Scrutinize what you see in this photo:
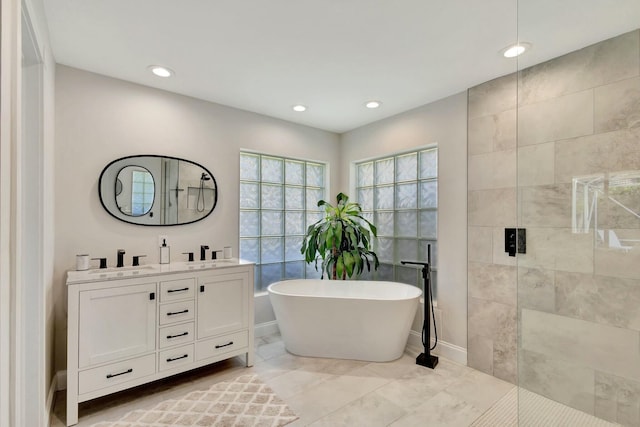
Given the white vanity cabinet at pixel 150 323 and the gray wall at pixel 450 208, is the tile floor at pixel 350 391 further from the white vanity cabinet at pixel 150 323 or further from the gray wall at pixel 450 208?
the gray wall at pixel 450 208

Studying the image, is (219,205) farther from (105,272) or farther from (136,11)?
(136,11)

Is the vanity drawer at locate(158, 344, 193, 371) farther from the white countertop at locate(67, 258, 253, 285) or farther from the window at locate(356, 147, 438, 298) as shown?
the window at locate(356, 147, 438, 298)

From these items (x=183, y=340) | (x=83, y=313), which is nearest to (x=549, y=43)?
(x=183, y=340)

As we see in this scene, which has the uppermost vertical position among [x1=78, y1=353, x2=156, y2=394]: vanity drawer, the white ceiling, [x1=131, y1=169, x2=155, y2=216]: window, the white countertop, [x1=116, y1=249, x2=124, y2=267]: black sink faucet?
the white ceiling

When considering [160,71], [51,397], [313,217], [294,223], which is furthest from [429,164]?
[51,397]

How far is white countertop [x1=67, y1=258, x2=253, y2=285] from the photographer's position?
203 centimetres

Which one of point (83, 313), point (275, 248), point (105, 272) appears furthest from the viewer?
point (275, 248)

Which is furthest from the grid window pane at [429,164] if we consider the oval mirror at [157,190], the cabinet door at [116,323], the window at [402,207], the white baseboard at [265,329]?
the cabinet door at [116,323]

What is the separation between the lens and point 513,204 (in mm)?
2422

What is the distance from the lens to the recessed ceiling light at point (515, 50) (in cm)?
202

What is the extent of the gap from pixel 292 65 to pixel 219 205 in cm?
149

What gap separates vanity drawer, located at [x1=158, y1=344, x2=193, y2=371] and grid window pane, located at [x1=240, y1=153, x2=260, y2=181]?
172 centimetres

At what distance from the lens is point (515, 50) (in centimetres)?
208

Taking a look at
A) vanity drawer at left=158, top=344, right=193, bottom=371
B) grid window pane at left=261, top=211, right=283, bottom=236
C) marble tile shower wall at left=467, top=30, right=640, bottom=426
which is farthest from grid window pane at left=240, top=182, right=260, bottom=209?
marble tile shower wall at left=467, top=30, right=640, bottom=426
